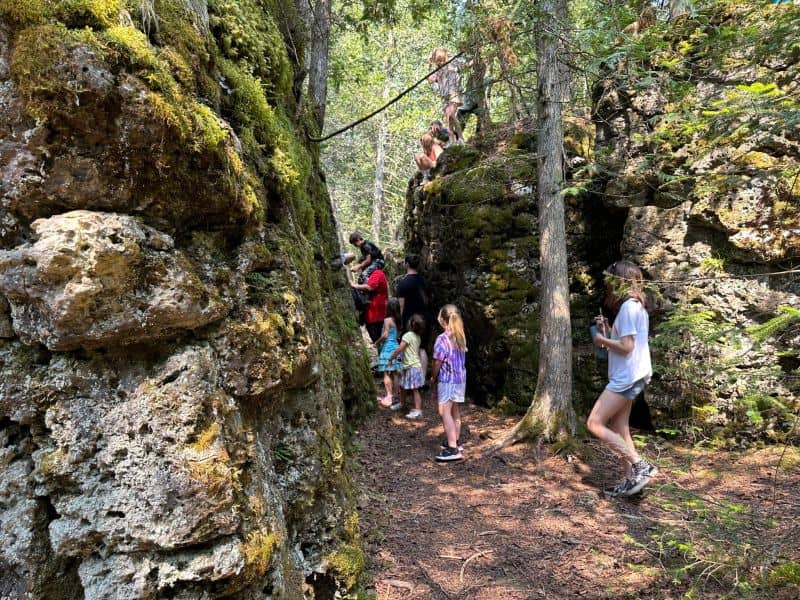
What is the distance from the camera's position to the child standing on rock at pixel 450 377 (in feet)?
20.7

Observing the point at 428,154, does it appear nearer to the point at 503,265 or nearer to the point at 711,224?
the point at 503,265

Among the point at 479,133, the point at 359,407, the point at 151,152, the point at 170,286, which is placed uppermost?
the point at 479,133

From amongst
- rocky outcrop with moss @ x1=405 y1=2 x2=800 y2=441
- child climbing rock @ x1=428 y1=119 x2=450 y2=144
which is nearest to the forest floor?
rocky outcrop with moss @ x1=405 y1=2 x2=800 y2=441

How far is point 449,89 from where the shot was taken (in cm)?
1189

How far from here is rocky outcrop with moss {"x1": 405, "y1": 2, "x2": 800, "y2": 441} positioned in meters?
4.76

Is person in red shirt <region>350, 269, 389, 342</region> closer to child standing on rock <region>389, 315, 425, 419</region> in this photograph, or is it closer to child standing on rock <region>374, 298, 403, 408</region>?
child standing on rock <region>374, 298, 403, 408</region>

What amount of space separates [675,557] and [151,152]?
4.65m

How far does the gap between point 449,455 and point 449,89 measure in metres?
9.01

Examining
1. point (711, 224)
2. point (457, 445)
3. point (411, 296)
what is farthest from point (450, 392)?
point (711, 224)

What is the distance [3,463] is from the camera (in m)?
2.18

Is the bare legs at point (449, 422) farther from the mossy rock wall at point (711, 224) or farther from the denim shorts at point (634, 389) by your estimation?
the mossy rock wall at point (711, 224)

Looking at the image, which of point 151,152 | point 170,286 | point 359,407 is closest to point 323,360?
point 170,286

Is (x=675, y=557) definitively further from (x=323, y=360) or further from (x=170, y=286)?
(x=170, y=286)

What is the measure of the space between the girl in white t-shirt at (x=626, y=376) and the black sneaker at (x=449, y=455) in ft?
6.32
